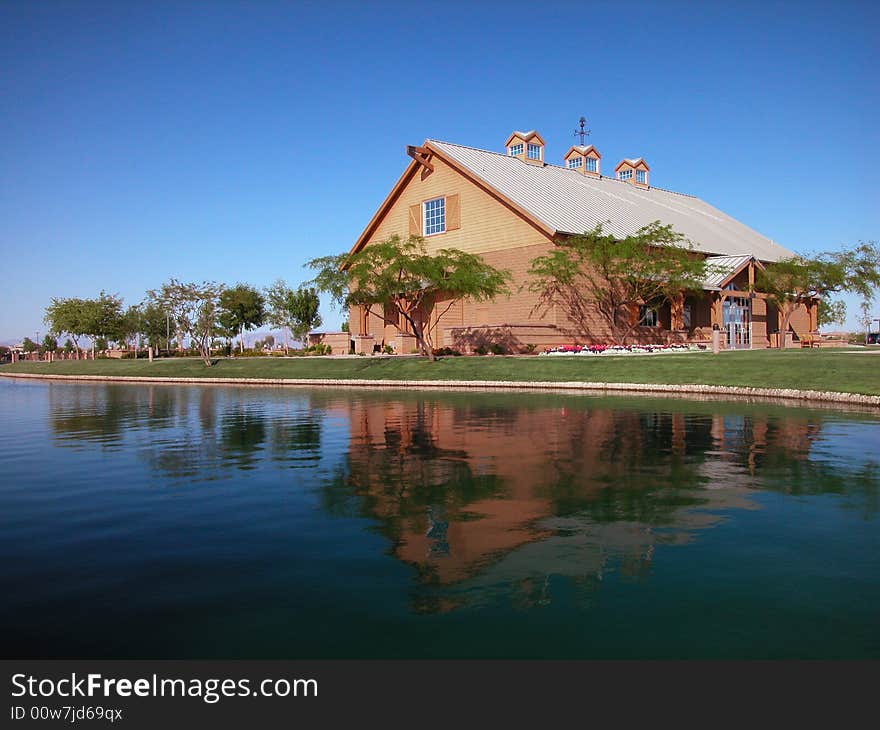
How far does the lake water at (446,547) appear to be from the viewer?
467cm

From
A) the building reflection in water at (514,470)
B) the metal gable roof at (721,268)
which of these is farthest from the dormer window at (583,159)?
the building reflection in water at (514,470)

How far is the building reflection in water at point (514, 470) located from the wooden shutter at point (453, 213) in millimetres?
24852

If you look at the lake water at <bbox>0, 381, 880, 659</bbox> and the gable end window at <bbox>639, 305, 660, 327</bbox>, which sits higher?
the gable end window at <bbox>639, 305, 660, 327</bbox>

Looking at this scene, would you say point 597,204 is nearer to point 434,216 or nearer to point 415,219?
point 434,216

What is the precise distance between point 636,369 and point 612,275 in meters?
13.5

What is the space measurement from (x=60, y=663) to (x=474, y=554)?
3.18 metres

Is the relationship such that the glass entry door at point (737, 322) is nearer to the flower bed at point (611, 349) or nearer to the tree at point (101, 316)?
the flower bed at point (611, 349)

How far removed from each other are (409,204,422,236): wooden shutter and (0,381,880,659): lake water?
33.9m

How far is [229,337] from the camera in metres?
73.5

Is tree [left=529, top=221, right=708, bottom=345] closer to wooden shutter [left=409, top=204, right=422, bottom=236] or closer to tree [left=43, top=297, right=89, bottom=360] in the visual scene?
wooden shutter [left=409, top=204, right=422, bottom=236]

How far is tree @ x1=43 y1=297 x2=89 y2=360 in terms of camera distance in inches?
2950

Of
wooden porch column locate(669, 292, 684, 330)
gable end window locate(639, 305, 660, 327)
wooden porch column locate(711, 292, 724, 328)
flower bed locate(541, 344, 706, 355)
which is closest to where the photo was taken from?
flower bed locate(541, 344, 706, 355)

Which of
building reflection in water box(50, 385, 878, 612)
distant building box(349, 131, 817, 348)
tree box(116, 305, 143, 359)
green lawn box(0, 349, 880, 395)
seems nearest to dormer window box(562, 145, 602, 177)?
distant building box(349, 131, 817, 348)

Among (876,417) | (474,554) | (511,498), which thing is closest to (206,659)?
(474,554)
